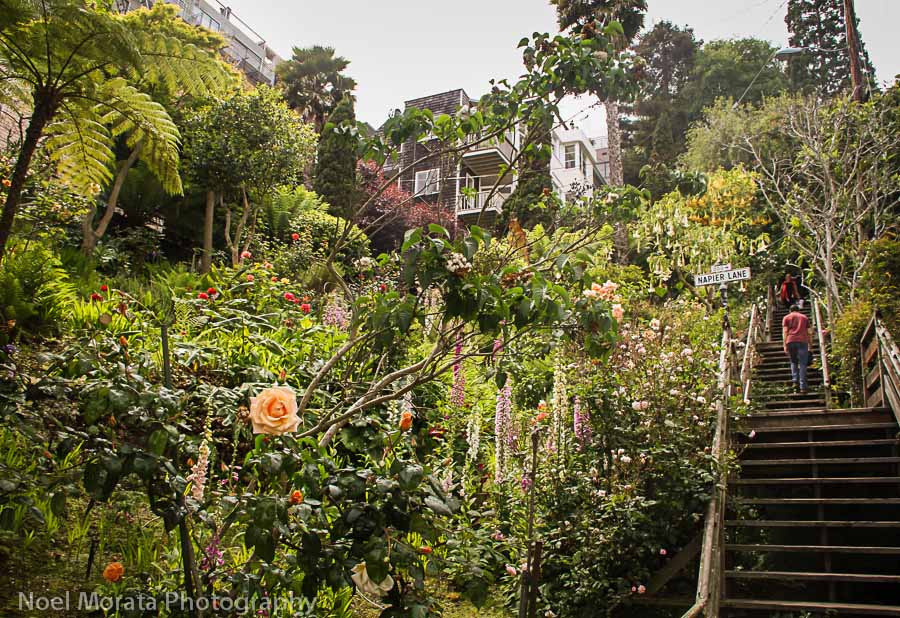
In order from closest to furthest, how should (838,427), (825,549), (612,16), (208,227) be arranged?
(825,549) < (838,427) < (208,227) < (612,16)

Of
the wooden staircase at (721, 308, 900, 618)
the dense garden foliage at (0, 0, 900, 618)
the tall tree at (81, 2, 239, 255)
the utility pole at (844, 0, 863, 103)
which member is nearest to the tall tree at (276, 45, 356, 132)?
the tall tree at (81, 2, 239, 255)

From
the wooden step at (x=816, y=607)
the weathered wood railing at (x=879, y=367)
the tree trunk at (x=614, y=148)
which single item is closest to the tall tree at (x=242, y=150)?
the wooden step at (x=816, y=607)

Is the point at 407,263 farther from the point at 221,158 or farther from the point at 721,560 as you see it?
the point at 221,158

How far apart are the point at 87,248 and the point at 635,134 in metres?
27.8

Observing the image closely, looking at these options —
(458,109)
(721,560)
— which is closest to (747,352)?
(721,560)

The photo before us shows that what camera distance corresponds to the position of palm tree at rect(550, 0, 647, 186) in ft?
56.1

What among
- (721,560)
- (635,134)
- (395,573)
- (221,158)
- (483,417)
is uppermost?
(635,134)

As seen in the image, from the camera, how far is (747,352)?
28.4 ft

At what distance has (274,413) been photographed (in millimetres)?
1960

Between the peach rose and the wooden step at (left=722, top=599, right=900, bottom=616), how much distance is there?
13.7ft

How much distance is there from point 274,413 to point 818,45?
33.5 meters

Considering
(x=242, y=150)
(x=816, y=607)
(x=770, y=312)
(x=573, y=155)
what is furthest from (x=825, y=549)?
(x=573, y=155)

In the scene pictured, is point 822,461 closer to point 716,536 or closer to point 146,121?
point 716,536

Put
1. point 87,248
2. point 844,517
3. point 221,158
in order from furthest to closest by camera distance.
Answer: point 221,158 → point 87,248 → point 844,517
